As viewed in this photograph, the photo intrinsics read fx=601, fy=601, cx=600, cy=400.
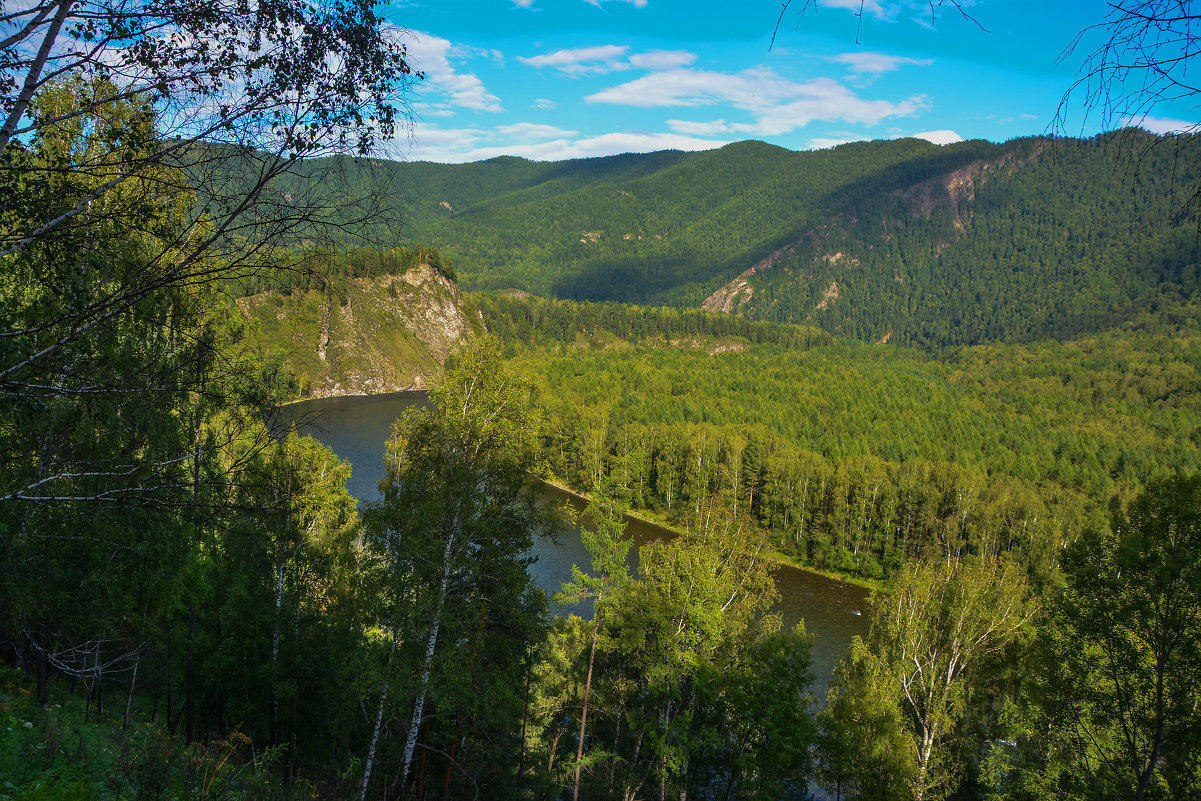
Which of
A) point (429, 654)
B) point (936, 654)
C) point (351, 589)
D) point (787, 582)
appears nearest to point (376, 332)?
point (787, 582)

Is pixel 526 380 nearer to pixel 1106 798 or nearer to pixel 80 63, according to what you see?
pixel 80 63

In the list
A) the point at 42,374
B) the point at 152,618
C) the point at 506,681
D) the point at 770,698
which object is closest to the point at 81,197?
the point at 42,374

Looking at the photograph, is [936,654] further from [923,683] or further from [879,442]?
[879,442]

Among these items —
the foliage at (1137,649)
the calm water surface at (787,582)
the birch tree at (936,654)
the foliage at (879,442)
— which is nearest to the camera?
the foliage at (1137,649)

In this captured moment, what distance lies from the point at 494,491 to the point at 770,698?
8043 mm

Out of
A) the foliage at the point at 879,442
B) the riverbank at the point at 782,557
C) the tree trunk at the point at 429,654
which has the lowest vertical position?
the riverbank at the point at 782,557

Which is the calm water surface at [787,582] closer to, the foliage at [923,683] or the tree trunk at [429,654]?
the foliage at [923,683]

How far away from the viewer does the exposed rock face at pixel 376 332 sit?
9631cm

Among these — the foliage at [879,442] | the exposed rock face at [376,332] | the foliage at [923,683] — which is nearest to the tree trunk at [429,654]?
the foliage at [879,442]

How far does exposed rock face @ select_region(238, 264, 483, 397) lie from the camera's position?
96.3m

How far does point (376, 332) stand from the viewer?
111m

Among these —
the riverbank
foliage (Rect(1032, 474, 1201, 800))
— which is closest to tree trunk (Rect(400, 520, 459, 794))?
foliage (Rect(1032, 474, 1201, 800))

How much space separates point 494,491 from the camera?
9836 mm

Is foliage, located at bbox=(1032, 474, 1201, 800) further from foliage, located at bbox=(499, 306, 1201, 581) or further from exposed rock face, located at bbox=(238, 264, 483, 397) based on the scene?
exposed rock face, located at bbox=(238, 264, 483, 397)
